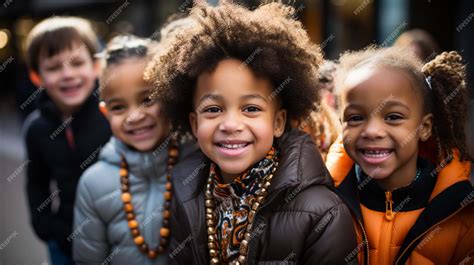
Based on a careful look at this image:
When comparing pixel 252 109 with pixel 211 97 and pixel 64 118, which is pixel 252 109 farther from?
pixel 64 118

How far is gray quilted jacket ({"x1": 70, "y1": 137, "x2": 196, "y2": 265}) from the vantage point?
246 centimetres

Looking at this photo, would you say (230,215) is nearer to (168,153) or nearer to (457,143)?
(168,153)

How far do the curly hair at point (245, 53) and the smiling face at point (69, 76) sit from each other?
1.02 m

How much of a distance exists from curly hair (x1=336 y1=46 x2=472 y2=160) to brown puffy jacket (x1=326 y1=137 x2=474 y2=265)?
96mm

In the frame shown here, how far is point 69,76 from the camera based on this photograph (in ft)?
10.1

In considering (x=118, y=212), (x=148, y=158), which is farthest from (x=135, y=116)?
(x=118, y=212)

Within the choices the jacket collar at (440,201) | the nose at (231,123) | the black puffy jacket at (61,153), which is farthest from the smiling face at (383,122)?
the black puffy jacket at (61,153)

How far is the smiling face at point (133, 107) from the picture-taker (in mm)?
2416

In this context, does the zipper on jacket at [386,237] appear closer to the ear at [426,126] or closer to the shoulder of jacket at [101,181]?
the ear at [426,126]

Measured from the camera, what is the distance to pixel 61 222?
3166 mm

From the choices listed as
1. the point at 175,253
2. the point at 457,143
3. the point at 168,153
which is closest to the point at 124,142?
the point at 168,153

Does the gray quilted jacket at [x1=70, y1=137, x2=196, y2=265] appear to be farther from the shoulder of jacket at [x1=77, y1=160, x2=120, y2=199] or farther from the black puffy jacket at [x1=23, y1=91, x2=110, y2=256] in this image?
the black puffy jacket at [x1=23, y1=91, x2=110, y2=256]

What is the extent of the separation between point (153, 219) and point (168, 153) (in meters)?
0.33

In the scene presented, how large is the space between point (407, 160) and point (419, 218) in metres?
0.24
